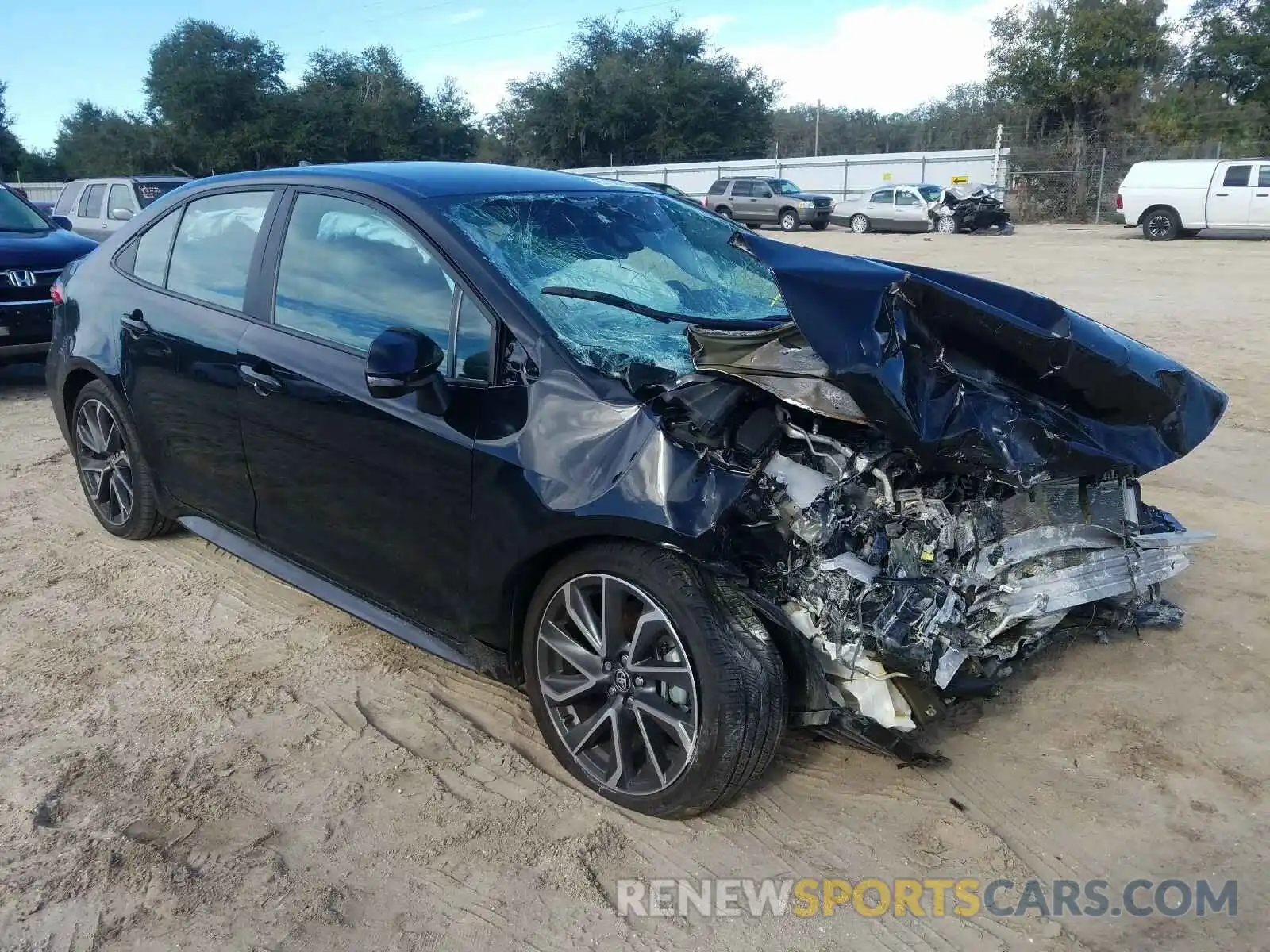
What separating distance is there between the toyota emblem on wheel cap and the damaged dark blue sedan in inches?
→ 221

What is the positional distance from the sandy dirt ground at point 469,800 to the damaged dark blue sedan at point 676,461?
25 cm

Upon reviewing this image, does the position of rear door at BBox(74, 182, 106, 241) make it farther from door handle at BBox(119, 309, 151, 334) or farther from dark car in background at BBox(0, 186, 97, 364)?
door handle at BBox(119, 309, 151, 334)

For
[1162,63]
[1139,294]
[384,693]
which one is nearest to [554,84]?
[1162,63]

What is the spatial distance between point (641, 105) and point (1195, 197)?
3746 centimetres

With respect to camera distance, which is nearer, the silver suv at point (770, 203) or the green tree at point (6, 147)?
the silver suv at point (770, 203)

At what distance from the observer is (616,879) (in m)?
2.66

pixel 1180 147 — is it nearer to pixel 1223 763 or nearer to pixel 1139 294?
pixel 1139 294

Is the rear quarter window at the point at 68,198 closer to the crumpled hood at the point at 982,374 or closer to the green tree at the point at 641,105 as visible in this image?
the crumpled hood at the point at 982,374

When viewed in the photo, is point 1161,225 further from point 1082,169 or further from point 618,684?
point 618,684

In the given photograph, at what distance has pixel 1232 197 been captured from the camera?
22391mm

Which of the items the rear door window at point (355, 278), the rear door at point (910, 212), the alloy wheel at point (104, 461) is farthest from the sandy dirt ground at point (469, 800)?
the rear door at point (910, 212)

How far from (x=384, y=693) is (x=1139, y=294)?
12.7m

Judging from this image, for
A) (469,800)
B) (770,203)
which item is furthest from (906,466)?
(770,203)

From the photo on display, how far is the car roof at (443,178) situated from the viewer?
3.50 metres
